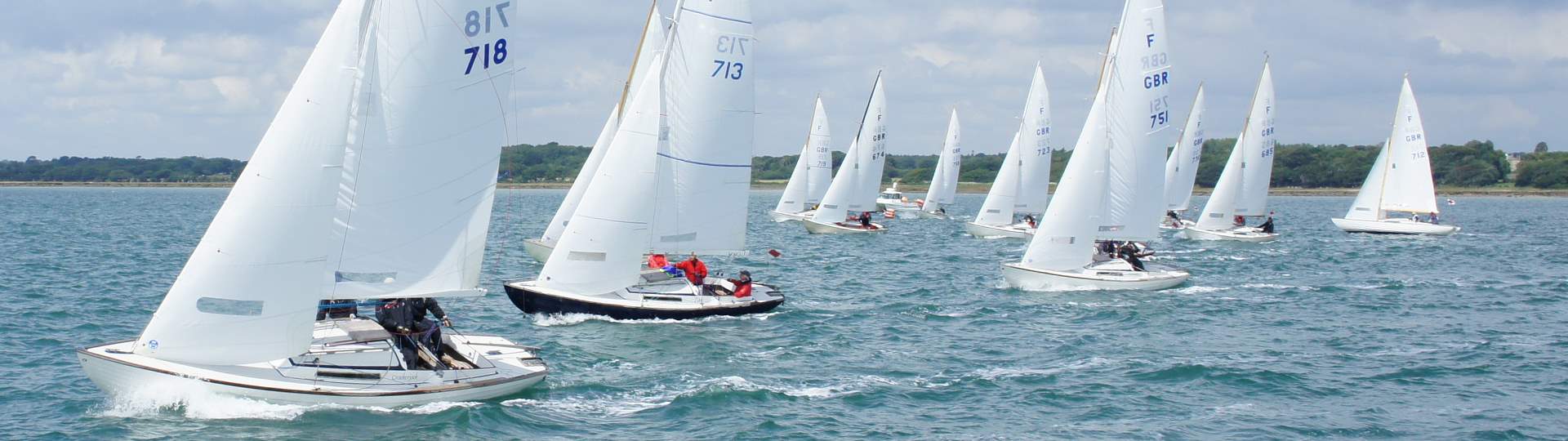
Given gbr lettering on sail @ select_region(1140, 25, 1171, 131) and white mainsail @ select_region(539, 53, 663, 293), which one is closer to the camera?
white mainsail @ select_region(539, 53, 663, 293)

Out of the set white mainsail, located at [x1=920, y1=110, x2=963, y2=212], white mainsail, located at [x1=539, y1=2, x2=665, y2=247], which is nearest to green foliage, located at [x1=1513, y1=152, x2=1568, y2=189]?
white mainsail, located at [x1=920, y1=110, x2=963, y2=212]

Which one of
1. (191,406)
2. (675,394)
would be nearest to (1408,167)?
(675,394)

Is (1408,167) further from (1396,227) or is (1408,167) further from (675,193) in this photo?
(675,193)

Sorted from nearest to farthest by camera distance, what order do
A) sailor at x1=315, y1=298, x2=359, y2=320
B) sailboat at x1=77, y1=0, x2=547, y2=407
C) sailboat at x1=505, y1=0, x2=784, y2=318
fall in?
sailboat at x1=77, y1=0, x2=547, y2=407 → sailor at x1=315, y1=298, x2=359, y2=320 → sailboat at x1=505, y1=0, x2=784, y2=318

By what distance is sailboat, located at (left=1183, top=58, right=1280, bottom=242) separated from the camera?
5047 centimetres

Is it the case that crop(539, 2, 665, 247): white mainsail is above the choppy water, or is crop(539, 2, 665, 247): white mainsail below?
above

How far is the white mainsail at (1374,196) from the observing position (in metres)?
54.8

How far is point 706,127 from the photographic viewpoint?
2456 cm

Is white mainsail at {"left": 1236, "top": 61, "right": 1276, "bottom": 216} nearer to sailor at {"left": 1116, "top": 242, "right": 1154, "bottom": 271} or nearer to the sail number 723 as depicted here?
sailor at {"left": 1116, "top": 242, "right": 1154, "bottom": 271}

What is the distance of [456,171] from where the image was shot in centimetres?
1554

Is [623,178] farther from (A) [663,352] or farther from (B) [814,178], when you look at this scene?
(B) [814,178]

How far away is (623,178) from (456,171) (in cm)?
694

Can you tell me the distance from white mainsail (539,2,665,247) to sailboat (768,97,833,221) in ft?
98.7

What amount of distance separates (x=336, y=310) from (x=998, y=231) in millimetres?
39018
